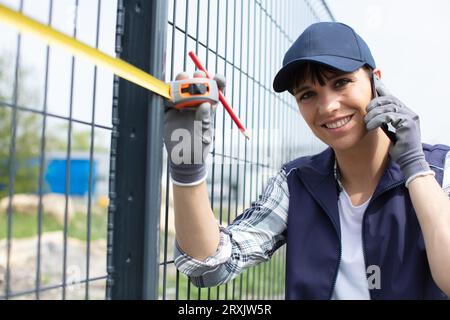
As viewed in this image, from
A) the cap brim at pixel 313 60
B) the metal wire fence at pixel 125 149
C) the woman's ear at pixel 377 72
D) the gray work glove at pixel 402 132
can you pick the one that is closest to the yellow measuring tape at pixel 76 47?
the metal wire fence at pixel 125 149

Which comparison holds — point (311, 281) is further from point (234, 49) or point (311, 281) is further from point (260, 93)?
point (260, 93)

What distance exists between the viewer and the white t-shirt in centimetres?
160

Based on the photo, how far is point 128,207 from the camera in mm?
1311

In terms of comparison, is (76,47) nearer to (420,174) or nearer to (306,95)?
(306,95)

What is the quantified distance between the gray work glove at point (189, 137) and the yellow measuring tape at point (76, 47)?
6cm

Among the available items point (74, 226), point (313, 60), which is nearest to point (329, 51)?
point (313, 60)

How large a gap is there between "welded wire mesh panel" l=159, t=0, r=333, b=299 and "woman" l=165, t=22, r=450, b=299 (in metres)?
0.22

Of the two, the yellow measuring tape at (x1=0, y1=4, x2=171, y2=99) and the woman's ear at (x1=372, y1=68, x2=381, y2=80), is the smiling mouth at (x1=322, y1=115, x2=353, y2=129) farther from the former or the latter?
the yellow measuring tape at (x1=0, y1=4, x2=171, y2=99)

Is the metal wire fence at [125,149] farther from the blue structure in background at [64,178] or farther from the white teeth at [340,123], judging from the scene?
the white teeth at [340,123]

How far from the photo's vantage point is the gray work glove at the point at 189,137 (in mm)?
1232

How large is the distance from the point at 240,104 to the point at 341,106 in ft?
2.81

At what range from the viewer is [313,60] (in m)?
1.50

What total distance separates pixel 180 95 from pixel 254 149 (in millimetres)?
1492
